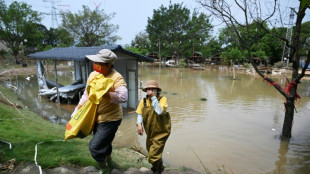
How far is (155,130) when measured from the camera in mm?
3047

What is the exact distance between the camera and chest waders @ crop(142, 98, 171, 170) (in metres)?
3.01

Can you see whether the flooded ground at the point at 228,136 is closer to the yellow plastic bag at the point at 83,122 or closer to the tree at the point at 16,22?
the yellow plastic bag at the point at 83,122

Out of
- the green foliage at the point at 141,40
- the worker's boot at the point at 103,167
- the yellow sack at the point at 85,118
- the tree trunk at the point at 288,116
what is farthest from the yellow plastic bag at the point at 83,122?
the green foliage at the point at 141,40

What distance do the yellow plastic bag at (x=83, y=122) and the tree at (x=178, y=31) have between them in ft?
128

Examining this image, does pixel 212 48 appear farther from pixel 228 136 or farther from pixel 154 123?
pixel 154 123

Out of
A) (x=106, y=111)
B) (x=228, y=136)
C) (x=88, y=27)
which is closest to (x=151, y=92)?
(x=106, y=111)

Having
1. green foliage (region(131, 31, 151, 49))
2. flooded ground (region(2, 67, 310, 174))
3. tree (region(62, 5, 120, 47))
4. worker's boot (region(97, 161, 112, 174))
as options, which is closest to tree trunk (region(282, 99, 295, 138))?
flooded ground (region(2, 67, 310, 174))

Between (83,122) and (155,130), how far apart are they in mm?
1086

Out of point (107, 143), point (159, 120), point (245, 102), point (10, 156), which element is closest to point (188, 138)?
point (159, 120)

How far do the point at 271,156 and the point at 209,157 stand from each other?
5.80 feet

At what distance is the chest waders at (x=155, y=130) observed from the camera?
3.01m

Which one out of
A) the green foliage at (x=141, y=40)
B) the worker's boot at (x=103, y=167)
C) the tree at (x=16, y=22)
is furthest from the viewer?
the green foliage at (x=141, y=40)

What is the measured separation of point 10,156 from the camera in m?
2.89

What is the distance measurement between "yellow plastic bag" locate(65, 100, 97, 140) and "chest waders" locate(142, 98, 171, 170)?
0.86m
